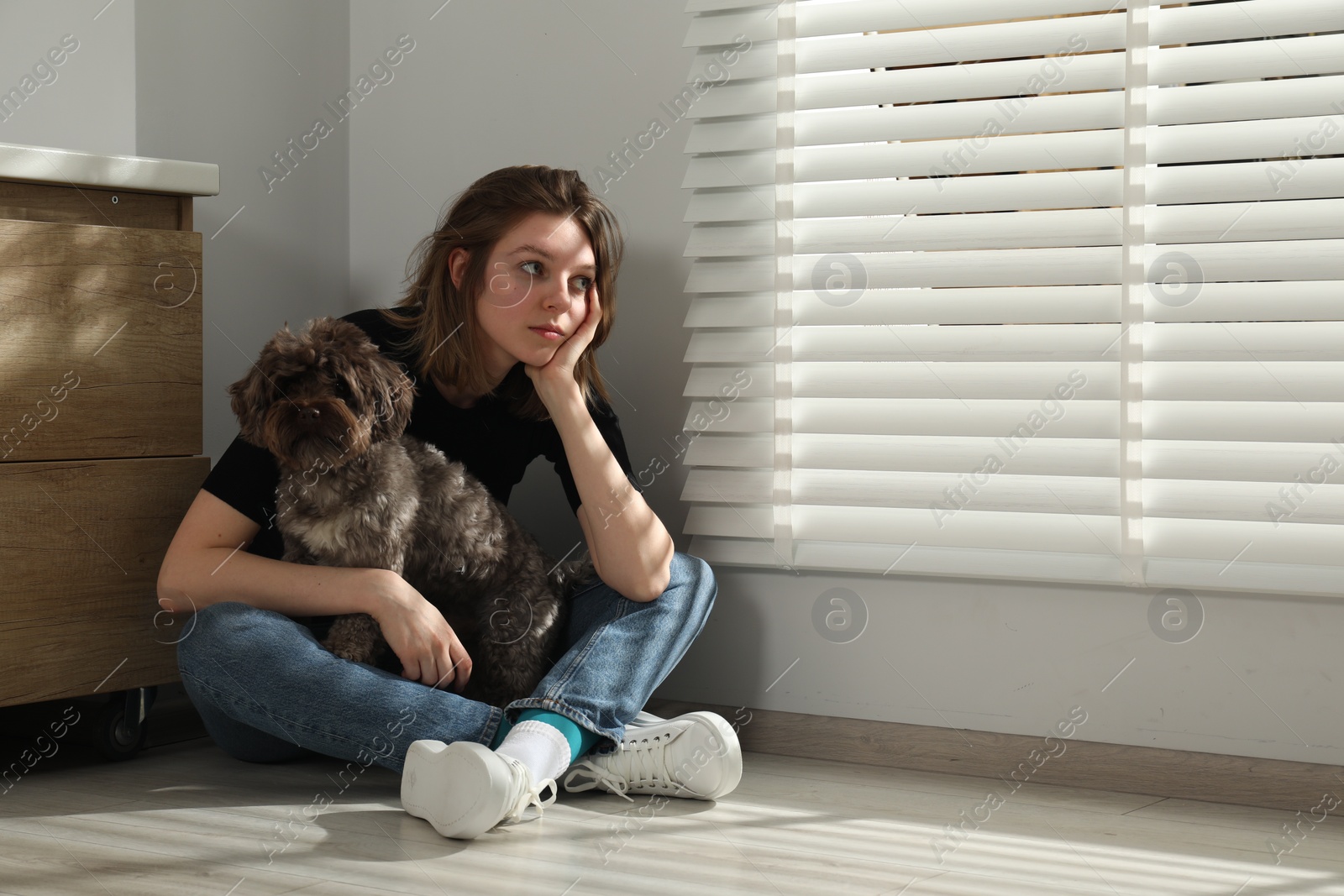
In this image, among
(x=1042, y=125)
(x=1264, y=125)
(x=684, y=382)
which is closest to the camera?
(x=1264, y=125)

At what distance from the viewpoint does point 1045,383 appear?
1.89m

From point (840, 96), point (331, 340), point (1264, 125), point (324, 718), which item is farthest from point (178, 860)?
point (1264, 125)

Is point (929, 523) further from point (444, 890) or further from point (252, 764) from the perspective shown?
point (252, 764)

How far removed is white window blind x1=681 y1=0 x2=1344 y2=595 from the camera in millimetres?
1755

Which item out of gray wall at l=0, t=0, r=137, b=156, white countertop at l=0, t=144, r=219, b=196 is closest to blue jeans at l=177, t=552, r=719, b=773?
white countertop at l=0, t=144, r=219, b=196

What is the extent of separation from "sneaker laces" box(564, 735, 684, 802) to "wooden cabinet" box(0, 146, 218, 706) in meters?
0.76

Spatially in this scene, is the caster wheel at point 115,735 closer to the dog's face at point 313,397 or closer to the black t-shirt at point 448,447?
the black t-shirt at point 448,447

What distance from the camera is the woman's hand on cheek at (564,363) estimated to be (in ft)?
6.10

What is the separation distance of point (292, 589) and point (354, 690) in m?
0.20

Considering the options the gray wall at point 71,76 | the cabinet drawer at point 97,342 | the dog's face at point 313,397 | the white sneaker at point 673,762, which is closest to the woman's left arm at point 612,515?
the white sneaker at point 673,762

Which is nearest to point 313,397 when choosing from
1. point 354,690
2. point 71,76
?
point 354,690

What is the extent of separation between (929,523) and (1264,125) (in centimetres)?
83

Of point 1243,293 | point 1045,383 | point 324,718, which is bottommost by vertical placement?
point 324,718

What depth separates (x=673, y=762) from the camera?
1.69 metres
